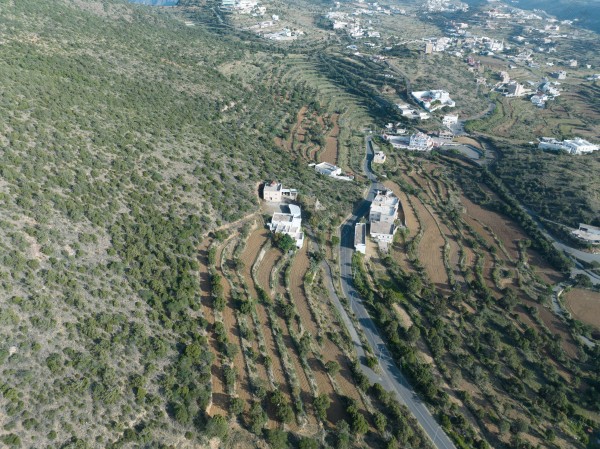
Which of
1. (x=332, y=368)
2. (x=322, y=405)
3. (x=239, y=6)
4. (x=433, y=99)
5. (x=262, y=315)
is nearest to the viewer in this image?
(x=322, y=405)

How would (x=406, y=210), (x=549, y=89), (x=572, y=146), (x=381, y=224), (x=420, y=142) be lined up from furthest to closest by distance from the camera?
1. (x=549, y=89)
2. (x=572, y=146)
3. (x=420, y=142)
4. (x=406, y=210)
5. (x=381, y=224)

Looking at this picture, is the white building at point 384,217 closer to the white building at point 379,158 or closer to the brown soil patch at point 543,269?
the white building at point 379,158

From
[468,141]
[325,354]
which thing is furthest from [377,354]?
[468,141]

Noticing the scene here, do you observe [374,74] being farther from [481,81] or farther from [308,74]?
[481,81]

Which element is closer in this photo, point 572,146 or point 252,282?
point 252,282

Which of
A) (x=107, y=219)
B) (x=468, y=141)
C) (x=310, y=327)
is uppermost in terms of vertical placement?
(x=107, y=219)

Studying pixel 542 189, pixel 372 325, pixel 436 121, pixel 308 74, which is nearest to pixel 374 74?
pixel 308 74

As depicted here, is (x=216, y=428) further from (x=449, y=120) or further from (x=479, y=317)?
(x=449, y=120)
